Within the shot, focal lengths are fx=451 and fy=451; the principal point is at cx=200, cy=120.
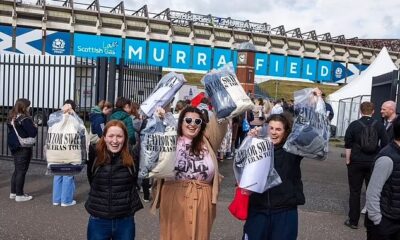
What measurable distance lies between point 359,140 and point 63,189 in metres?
4.37

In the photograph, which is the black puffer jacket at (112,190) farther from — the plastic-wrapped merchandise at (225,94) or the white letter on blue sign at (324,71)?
the white letter on blue sign at (324,71)

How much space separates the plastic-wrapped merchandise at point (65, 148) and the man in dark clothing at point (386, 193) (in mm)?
2349

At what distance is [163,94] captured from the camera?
3506 mm

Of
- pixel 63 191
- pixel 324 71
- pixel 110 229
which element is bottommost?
pixel 63 191

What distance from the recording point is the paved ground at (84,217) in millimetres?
5672

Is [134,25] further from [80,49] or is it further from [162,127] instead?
[162,127]

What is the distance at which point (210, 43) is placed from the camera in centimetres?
5341

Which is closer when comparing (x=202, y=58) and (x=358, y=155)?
(x=358, y=155)

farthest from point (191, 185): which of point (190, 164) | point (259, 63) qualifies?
point (259, 63)

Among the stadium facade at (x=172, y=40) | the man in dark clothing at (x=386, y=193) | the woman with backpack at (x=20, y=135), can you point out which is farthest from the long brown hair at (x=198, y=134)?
the stadium facade at (x=172, y=40)

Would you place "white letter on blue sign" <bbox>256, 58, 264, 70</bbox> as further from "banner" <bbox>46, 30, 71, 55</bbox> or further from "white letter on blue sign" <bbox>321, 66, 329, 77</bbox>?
"banner" <bbox>46, 30, 71, 55</bbox>

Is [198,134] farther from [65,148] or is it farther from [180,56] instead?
[180,56]

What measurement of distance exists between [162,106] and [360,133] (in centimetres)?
375

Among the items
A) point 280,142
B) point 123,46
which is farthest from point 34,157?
point 123,46
